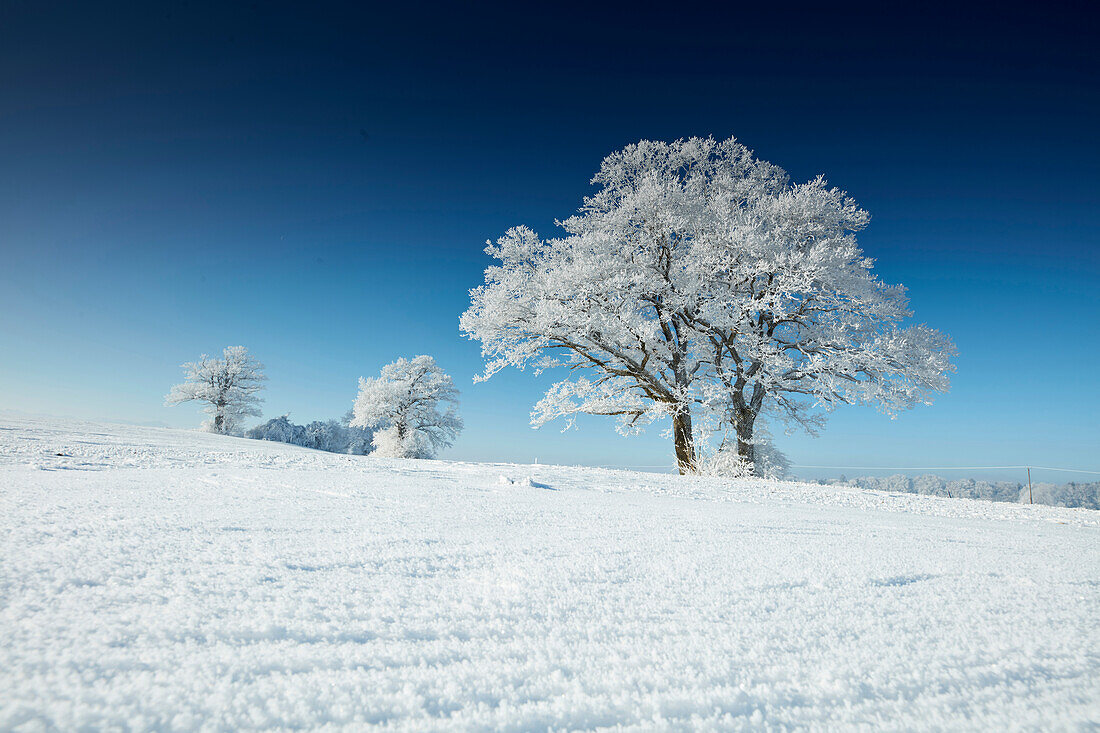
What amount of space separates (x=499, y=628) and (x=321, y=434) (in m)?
39.5

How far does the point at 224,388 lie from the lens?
1158 inches

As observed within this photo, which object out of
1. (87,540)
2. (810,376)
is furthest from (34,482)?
(810,376)

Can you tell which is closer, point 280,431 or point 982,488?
point 982,488

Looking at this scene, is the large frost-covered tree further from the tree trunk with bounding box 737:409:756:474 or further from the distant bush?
the distant bush

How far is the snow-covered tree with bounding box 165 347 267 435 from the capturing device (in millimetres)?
28703

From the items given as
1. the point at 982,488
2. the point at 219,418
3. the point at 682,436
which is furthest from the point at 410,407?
the point at 982,488

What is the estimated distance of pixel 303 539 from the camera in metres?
1.19

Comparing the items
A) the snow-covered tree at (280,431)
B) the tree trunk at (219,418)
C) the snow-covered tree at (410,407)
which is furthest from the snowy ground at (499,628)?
the snow-covered tree at (280,431)

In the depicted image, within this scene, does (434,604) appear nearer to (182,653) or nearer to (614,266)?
Result: (182,653)

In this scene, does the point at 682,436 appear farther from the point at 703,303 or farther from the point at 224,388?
the point at 224,388

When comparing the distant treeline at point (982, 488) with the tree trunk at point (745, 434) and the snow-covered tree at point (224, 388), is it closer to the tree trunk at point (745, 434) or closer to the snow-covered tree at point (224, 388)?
the tree trunk at point (745, 434)

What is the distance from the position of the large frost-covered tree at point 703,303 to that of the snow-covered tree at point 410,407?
18.4m

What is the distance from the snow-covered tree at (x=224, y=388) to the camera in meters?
28.7

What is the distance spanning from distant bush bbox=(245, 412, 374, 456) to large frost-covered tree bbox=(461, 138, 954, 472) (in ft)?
89.5
